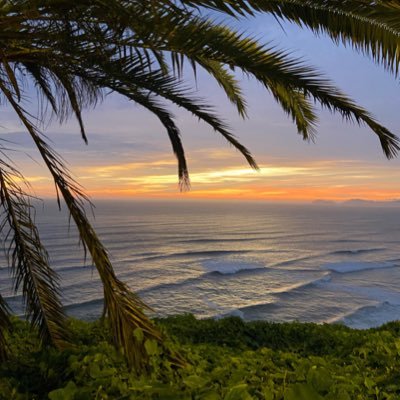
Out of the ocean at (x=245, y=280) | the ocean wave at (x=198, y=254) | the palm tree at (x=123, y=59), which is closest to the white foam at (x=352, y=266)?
the ocean at (x=245, y=280)

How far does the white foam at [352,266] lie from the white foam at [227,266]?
644 centimetres

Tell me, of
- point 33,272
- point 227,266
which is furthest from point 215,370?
point 227,266

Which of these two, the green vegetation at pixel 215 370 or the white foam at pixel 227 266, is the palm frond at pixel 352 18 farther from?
the white foam at pixel 227 266

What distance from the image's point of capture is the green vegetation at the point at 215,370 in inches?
84.5

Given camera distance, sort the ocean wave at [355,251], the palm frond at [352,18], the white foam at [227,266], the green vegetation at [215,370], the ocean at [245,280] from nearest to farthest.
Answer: the green vegetation at [215,370] → the palm frond at [352,18] → the ocean at [245,280] → the white foam at [227,266] → the ocean wave at [355,251]

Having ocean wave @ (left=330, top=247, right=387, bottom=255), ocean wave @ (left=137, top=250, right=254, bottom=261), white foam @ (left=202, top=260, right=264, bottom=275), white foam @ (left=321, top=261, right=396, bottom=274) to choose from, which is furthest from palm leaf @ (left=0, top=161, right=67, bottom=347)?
ocean wave @ (left=330, top=247, right=387, bottom=255)

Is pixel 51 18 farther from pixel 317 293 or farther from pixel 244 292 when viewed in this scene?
pixel 317 293

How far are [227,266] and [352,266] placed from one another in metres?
11.6

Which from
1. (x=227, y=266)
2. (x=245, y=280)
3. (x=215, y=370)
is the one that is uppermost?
(x=215, y=370)

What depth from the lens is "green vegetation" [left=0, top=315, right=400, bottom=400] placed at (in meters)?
2.15

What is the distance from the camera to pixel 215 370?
4.23 metres

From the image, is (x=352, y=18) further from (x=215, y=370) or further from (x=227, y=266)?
(x=227, y=266)

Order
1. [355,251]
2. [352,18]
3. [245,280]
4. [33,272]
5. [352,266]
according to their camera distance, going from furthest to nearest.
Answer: [355,251] → [352,266] → [245,280] → [33,272] → [352,18]

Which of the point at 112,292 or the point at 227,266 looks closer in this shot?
the point at 112,292
